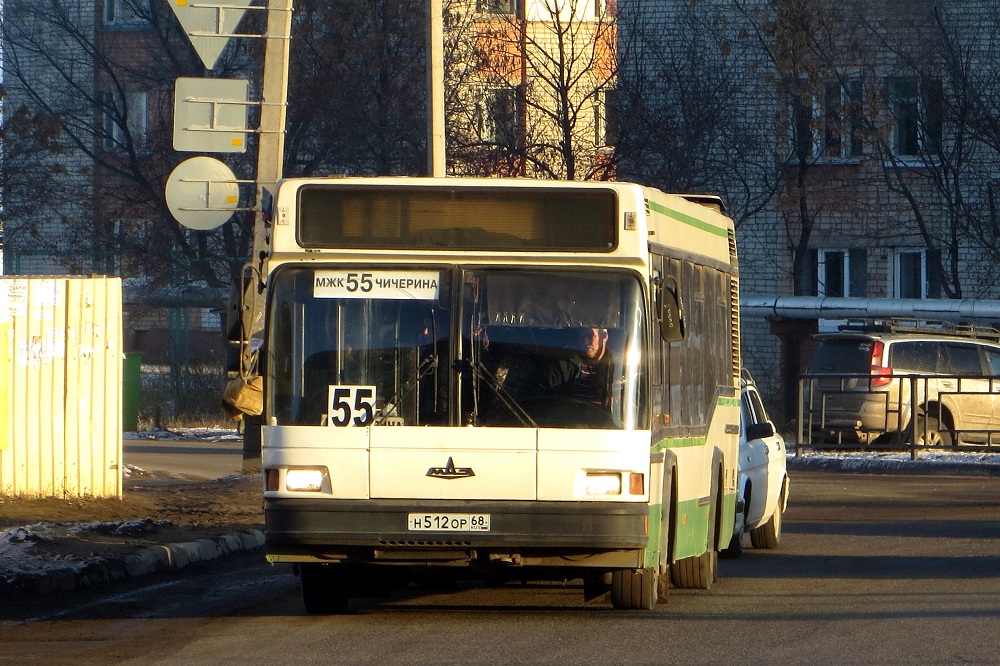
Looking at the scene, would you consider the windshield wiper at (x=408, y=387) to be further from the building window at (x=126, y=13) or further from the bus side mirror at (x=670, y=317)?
the building window at (x=126, y=13)

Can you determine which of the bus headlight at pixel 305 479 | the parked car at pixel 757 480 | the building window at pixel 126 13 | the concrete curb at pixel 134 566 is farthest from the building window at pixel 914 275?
the bus headlight at pixel 305 479

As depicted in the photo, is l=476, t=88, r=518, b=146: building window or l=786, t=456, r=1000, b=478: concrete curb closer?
l=786, t=456, r=1000, b=478: concrete curb

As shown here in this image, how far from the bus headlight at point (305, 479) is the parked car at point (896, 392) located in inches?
665

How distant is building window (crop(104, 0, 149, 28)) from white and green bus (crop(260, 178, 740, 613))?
78.8 feet

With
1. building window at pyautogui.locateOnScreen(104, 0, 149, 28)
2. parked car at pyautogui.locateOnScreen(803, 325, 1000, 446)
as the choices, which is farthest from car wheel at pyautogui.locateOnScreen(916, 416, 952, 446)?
building window at pyautogui.locateOnScreen(104, 0, 149, 28)

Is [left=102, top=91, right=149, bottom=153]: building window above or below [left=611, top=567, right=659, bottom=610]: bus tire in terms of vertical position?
above

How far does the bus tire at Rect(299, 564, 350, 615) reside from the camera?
9.91 metres

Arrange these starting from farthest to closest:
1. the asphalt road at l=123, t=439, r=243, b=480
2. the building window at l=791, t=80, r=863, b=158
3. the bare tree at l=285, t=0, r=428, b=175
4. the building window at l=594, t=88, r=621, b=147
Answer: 1. the building window at l=791, t=80, r=863, b=158
2. the building window at l=594, t=88, r=621, b=147
3. the bare tree at l=285, t=0, r=428, b=175
4. the asphalt road at l=123, t=439, r=243, b=480

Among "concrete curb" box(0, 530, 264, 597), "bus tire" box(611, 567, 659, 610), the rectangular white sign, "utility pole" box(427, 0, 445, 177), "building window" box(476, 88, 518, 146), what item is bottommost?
"concrete curb" box(0, 530, 264, 597)

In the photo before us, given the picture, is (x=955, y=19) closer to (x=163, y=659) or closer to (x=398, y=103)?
(x=398, y=103)

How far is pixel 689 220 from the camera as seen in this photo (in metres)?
10.9

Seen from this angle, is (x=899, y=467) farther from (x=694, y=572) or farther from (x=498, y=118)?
(x=694, y=572)

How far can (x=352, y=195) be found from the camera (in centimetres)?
959

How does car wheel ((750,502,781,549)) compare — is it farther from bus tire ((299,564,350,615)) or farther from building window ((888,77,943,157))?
building window ((888,77,943,157))
